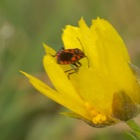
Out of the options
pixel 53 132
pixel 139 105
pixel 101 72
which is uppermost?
pixel 101 72

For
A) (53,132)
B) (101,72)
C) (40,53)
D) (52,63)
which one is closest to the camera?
(101,72)

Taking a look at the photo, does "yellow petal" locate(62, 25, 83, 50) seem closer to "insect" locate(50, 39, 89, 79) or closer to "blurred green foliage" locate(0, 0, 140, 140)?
"insect" locate(50, 39, 89, 79)

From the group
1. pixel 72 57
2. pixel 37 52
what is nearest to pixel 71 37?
pixel 72 57

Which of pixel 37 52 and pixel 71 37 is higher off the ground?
pixel 71 37

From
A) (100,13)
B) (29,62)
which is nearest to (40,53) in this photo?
(29,62)

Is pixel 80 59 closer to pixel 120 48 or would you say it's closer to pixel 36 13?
pixel 120 48

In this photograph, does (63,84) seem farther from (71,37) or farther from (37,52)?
(37,52)

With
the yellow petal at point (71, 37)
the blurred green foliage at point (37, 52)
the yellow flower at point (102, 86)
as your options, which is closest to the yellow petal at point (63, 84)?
the yellow flower at point (102, 86)
